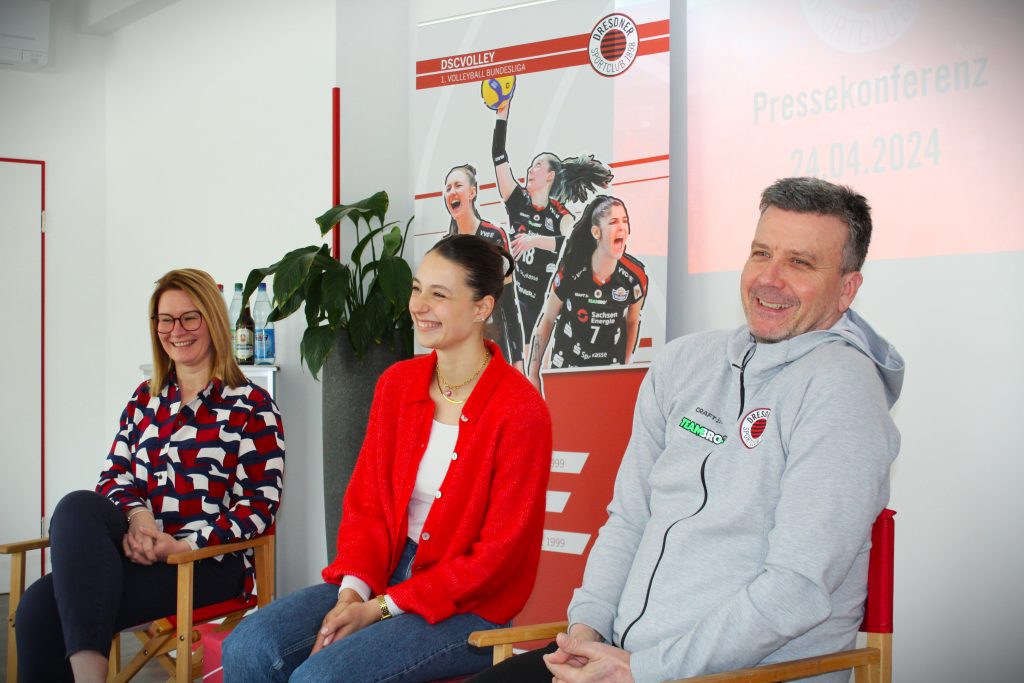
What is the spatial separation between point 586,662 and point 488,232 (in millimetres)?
1923

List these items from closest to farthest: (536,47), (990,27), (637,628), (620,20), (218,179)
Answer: (637,628)
(990,27)
(620,20)
(536,47)
(218,179)

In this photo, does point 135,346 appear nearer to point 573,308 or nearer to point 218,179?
point 218,179

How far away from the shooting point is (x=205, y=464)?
2.62 meters

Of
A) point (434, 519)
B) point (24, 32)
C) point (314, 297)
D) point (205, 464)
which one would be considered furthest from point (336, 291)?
point (24, 32)

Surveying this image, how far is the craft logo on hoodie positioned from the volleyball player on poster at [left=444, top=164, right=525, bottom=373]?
5.01 feet

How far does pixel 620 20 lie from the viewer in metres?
2.93

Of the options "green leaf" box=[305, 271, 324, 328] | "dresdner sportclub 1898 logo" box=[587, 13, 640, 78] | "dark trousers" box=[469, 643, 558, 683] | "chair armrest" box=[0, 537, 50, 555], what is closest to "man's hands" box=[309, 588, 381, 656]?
"dark trousers" box=[469, 643, 558, 683]

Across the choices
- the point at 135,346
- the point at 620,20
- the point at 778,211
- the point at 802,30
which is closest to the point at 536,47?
the point at 620,20

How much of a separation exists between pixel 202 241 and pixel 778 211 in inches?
135

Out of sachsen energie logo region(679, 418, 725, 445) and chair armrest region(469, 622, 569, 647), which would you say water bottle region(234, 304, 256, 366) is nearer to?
chair armrest region(469, 622, 569, 647)

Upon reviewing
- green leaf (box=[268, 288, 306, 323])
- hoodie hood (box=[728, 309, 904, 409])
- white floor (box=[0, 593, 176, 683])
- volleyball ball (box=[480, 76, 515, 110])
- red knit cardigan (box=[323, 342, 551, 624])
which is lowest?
white floor (box=[0, 593, 176, 683])

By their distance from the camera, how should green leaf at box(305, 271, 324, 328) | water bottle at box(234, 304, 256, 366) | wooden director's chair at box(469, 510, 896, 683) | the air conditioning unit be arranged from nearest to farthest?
1. wooden director's chair at box(469, 510, 896, 683)
2. green leaf at box(305, 271, 324, 328)
3. water bottle at box(234, 304, 256, 366)
4. the air conditioning unit

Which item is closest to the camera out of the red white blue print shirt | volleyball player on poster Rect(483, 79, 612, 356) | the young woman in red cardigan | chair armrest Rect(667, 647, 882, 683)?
chair armrest Rect(667, 647, 882, 683)

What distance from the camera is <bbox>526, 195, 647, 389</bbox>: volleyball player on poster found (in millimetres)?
2893
